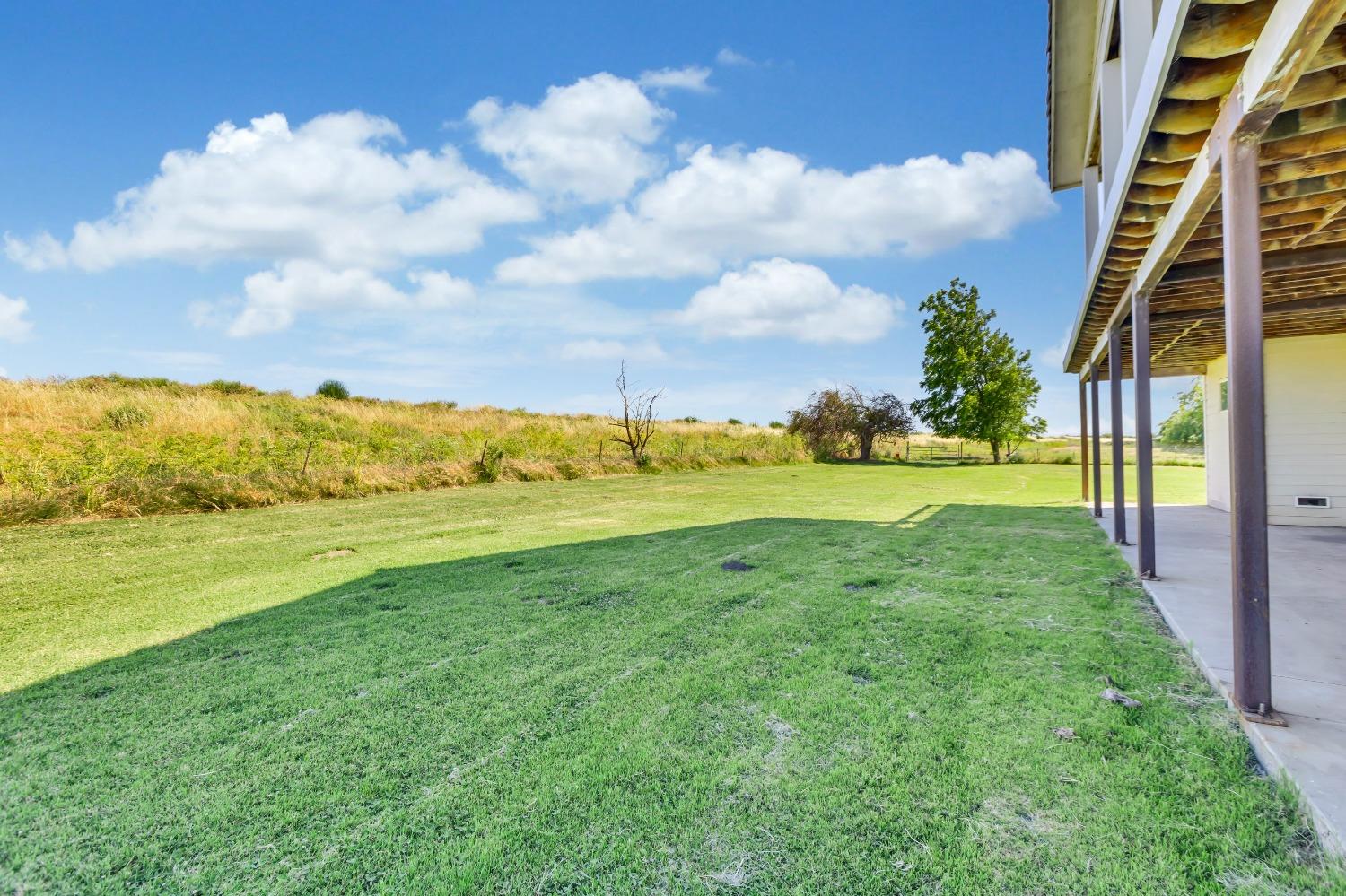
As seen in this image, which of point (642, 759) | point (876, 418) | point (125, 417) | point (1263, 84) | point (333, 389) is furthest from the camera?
point (876, 418)

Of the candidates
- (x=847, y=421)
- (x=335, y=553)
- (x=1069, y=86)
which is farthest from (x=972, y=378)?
(x=335, y=553)

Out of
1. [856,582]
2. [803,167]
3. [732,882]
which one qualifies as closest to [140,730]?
[732,882]

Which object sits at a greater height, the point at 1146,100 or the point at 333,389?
the point at 333,389

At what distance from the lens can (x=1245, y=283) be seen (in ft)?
6.40

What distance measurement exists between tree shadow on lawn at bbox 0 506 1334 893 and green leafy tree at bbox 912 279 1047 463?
23.0 meters

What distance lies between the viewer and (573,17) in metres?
11.2

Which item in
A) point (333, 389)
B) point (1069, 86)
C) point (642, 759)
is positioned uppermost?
point (1069, 86)

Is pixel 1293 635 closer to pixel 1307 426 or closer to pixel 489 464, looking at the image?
pixel 1307 426

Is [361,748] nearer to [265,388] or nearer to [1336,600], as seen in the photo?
[1336,600]

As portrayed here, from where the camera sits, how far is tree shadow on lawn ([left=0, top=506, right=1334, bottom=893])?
1329 mm

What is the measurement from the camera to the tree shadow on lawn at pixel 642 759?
4.36ft

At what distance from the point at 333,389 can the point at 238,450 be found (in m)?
13.4

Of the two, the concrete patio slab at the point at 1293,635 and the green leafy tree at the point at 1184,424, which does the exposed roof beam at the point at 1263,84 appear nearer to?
the concrete patio slab at the point at 1293,635

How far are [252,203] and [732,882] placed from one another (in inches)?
669
